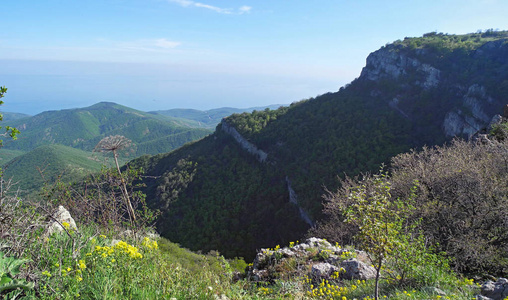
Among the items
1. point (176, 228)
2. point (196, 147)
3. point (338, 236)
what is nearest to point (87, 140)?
point (196, 147)

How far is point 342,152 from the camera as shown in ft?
109

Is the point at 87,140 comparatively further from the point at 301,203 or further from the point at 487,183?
the point at 487,183

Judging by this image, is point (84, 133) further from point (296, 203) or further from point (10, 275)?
point (10, 275)

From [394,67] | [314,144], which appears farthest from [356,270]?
[394,67]

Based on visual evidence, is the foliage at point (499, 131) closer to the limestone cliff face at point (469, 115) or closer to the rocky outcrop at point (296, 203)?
the rocky outcrop at point (296, 203)

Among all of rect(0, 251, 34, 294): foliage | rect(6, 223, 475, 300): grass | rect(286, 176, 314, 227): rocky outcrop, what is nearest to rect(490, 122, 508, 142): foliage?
rect(6, 223, 475, 300): grass

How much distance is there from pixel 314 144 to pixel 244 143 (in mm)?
14820

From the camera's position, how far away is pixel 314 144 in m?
38.3

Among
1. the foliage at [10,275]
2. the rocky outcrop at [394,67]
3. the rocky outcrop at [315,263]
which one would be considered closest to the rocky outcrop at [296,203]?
the rocky outcrop at [315,263]

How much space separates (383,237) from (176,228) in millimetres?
33426

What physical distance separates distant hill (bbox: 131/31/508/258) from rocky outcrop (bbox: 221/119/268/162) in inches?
8.0

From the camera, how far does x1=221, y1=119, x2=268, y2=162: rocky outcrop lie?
44.2 m

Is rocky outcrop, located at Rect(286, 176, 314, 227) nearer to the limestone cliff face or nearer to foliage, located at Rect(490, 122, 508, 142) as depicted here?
foliage, located at Rect(490, 122, 508, 142)

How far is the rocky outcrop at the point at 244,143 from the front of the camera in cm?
4419
